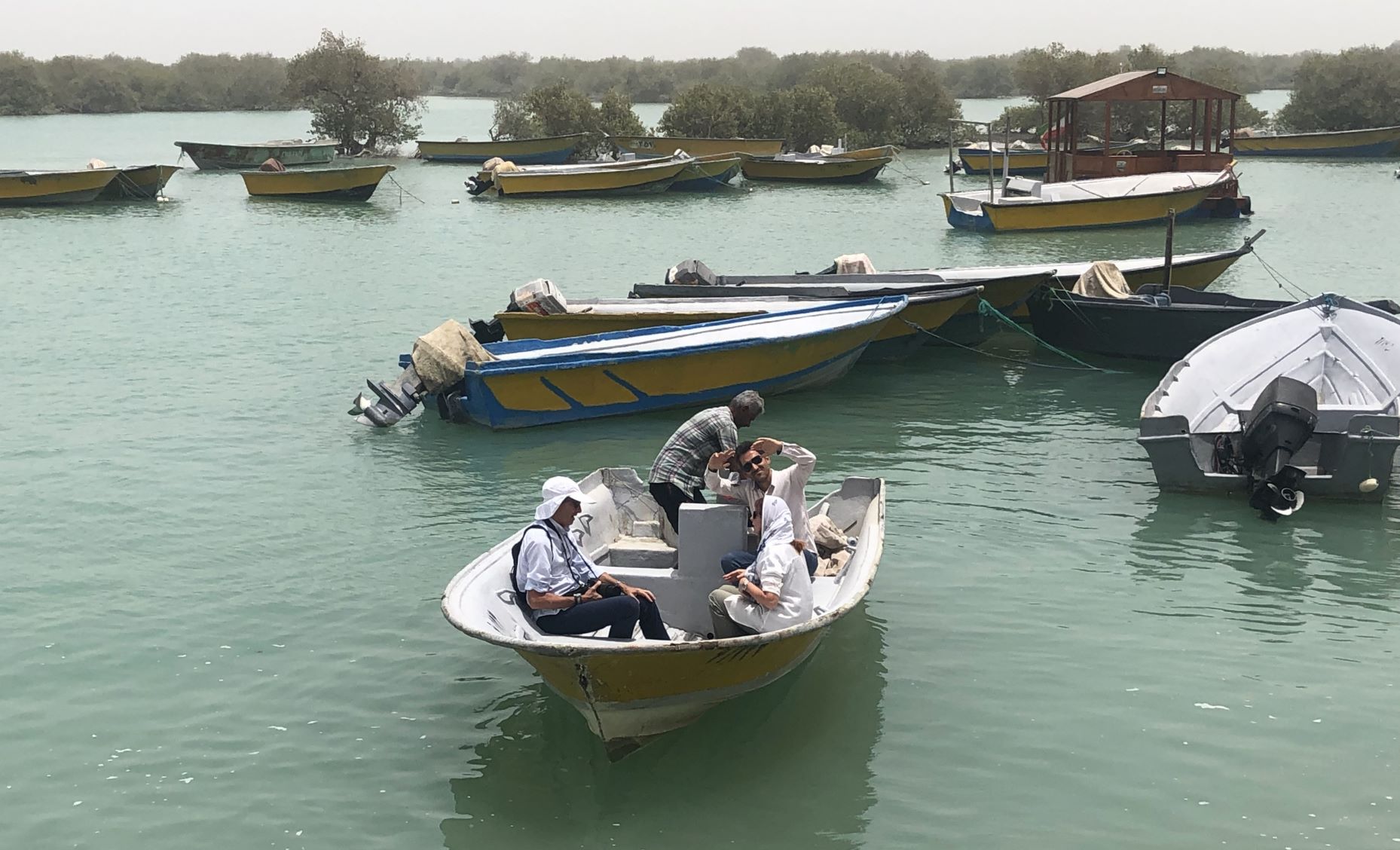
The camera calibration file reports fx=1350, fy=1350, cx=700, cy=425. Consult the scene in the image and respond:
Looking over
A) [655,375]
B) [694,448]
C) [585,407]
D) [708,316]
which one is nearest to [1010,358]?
[708,316]

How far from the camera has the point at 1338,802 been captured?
762 cm

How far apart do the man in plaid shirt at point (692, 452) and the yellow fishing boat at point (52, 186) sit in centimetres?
3993

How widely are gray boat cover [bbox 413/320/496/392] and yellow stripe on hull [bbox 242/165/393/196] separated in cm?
3148

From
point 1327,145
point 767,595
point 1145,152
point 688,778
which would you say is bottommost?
point 688,778

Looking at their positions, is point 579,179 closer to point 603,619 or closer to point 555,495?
point 555,495

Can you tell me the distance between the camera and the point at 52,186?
1737 inches

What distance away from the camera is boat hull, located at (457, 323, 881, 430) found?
1588 centimetres

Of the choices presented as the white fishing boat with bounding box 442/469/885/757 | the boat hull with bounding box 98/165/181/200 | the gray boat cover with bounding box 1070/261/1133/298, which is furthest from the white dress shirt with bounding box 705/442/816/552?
the boat hull with bounding box 98/165/181/200

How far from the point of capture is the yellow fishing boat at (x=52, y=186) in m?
43.7

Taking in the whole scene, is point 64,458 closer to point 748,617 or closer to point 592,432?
point 592,432

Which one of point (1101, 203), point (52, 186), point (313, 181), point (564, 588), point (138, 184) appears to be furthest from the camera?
point (313, 181)

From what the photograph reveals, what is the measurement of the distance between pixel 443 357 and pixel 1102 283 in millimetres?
9259

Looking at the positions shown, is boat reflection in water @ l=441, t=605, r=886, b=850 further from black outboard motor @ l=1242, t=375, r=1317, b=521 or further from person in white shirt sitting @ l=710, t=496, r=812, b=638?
black outboard motor @ l=1242, t=375, r=1317, b=521

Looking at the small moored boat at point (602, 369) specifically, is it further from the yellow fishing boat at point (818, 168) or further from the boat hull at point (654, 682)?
the yellow fishing boat at point (818, 168)
